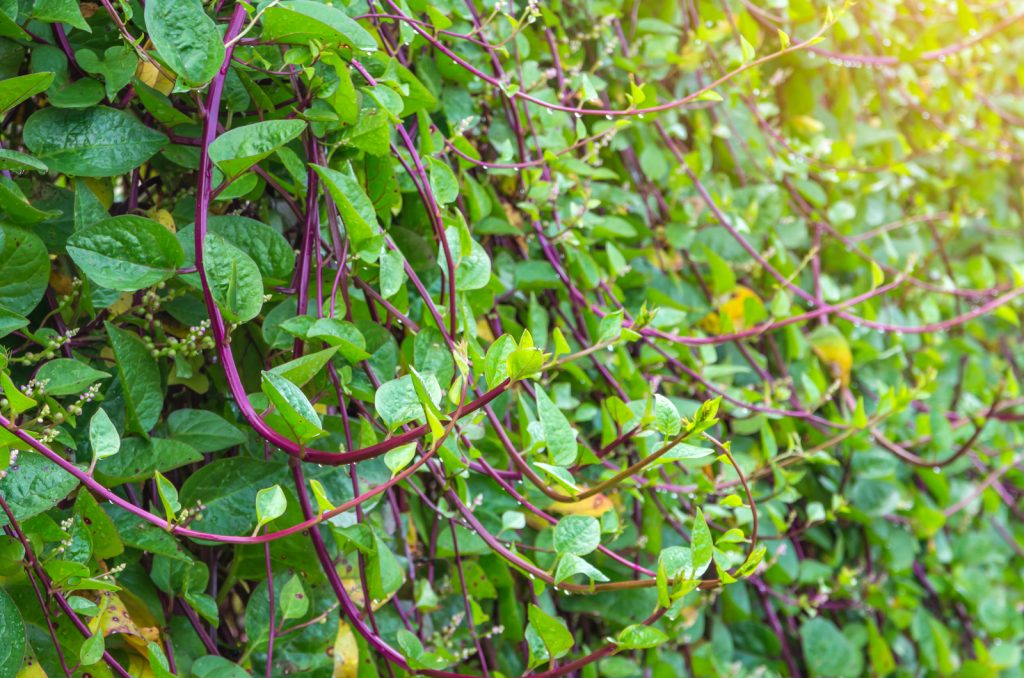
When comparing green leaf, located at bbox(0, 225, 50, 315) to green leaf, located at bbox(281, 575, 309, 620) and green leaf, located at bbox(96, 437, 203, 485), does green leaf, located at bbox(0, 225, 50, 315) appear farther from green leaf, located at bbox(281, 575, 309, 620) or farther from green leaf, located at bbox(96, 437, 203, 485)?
green leaf, located at bbox(281, 575, 309, 620)

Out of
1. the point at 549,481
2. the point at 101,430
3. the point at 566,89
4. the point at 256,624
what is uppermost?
the point at 566,89

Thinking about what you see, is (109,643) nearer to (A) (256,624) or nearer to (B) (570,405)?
(A) (256,624)

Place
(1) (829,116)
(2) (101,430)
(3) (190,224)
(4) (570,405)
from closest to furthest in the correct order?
(2) (101,430) < (3) (190,224) < (4) (570,405) < (1) (829,116)

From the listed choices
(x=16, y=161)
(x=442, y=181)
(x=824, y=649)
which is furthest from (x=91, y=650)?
(x=824, y=649)

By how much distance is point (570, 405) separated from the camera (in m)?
0.95

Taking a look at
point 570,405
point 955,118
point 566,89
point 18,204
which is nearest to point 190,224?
point 18,204

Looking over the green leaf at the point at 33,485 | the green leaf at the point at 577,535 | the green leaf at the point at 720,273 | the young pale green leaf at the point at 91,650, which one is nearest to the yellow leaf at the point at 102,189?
the green leaf at the point at 33,485

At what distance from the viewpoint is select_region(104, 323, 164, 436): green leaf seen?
0.63 meters

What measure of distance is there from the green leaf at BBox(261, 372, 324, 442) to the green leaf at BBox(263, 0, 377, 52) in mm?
241

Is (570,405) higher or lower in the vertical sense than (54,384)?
lower

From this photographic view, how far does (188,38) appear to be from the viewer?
585mm

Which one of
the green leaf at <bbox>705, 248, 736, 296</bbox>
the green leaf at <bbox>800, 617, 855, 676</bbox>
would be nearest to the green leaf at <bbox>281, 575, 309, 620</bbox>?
the green leaf at <bbox>705, 248, 736, 296</bbox>

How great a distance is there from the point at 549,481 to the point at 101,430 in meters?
0.33

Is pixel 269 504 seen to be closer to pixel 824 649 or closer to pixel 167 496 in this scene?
pixel 167 496
